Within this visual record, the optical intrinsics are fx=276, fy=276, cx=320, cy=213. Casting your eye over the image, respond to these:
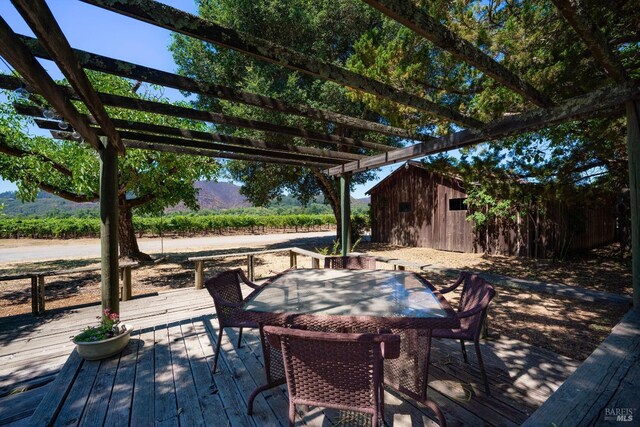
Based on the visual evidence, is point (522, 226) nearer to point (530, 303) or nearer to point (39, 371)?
point (530, 303)

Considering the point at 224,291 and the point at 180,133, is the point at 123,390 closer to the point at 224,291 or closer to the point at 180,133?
the point at 224,291

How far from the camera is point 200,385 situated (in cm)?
241

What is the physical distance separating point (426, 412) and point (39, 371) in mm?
3842

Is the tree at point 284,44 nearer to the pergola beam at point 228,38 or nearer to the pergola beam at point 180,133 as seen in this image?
the pergola beam at point 180,133

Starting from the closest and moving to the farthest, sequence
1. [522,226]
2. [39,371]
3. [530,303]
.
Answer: [39,371] → [530,303] → [522,226]

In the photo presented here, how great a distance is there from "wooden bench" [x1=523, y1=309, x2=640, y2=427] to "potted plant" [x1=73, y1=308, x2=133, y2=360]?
3549 mm

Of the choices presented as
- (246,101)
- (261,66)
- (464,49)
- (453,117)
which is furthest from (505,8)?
(261,66)

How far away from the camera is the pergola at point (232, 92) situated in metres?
1.52

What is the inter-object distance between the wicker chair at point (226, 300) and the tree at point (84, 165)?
13.2 ft

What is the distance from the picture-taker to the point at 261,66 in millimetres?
12141

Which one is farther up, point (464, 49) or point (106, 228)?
point (464, 49)

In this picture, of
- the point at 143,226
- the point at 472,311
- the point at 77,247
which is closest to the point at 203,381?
the point at 472,311

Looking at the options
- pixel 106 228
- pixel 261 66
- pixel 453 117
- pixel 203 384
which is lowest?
pixel 203 384

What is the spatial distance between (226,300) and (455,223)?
11.8 metres
